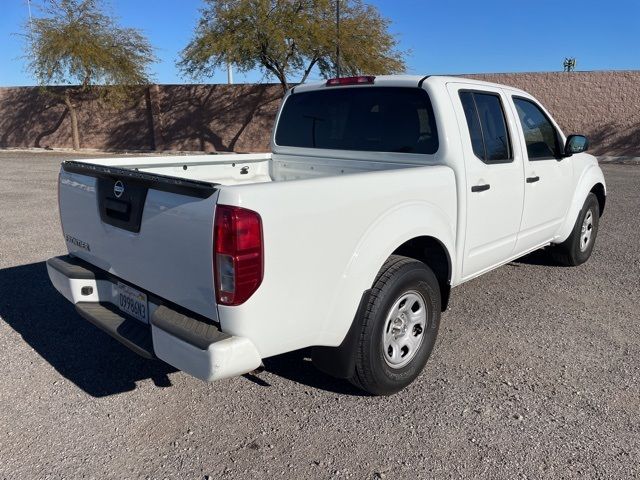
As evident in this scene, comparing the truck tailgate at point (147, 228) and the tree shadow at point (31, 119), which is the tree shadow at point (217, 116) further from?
the truck tailgate at point (147, 228)

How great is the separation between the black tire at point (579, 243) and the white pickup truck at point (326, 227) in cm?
71

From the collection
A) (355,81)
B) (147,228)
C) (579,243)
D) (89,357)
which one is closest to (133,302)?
(147,228)

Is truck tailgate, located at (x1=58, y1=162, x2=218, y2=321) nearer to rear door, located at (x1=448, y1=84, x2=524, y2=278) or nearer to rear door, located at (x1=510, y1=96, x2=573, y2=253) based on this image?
rear door, located at (x1=448, y1=84, x2=524, y2=278)

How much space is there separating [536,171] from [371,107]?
157 cm

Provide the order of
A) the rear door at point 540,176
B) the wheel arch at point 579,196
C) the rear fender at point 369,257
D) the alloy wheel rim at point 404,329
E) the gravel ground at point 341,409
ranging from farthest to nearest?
the wheel arch at point 579,196, the rear door at point 540,176, the alloy wheel rim at point 404,329, the rear fender at point 369,257, the gravel ground at point 341,409

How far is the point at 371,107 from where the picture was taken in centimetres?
407

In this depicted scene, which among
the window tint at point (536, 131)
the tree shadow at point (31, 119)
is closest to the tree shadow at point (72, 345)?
the window tint at point (536, 131)

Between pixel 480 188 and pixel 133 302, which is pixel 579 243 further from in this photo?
pixel 133 302

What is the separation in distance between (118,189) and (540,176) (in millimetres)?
3432

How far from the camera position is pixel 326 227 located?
2.62 metres

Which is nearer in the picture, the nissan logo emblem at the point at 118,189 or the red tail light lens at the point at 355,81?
the nissan logo emblem at the point at 118,189

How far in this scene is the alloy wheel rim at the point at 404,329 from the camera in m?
3.18

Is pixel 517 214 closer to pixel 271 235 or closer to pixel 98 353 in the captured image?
pixel 271 235

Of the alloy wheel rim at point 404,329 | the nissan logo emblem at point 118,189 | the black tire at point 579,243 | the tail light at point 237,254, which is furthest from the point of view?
the black tire at point 579,243
